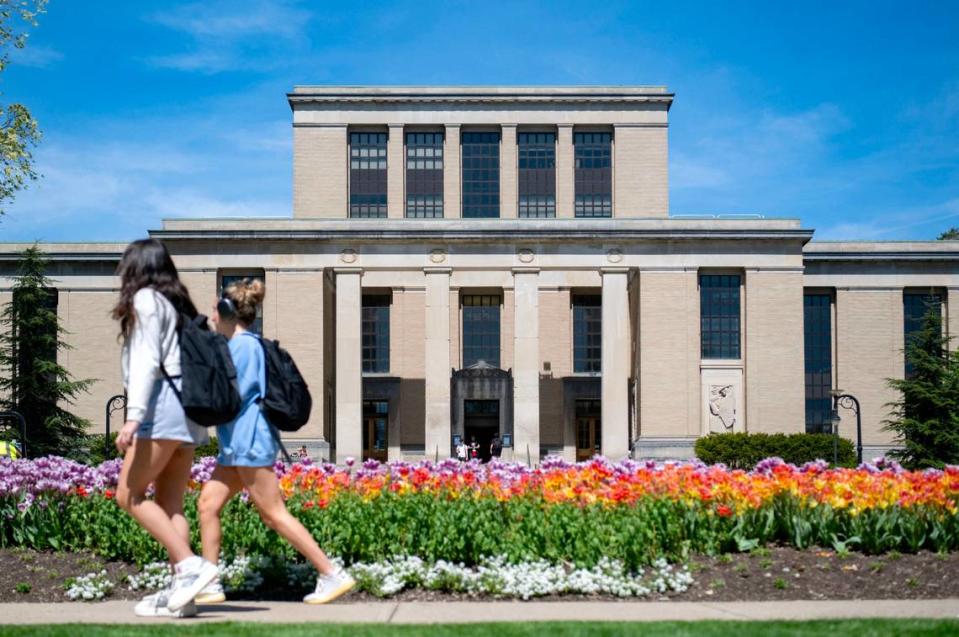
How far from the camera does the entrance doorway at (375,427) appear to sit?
58.9m

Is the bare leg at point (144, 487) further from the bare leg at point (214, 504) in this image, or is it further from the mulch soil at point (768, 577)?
the mulch soil at point (768, 577)

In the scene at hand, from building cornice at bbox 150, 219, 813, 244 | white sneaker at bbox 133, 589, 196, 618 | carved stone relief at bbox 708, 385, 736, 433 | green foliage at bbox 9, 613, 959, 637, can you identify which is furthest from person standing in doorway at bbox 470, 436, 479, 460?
green foliage at bbox 9, 613, 959, 637

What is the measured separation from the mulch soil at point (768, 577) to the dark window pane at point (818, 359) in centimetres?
4956

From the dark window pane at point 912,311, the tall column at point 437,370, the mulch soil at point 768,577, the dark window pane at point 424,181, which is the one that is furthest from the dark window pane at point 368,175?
the mulch soil at point 768,577

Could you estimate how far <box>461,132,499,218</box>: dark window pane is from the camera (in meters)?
60.6

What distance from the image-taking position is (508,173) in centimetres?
6097

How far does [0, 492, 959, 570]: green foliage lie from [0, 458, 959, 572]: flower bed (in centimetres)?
2

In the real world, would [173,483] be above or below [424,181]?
below

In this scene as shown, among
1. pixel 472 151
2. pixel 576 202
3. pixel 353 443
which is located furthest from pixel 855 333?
pixel 353 443

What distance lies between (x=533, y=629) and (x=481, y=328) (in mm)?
51667

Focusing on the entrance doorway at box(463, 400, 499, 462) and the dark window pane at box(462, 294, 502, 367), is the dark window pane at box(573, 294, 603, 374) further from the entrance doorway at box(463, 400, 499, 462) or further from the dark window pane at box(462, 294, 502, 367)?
the entrance doorway at box(463, 400, 499, 462)

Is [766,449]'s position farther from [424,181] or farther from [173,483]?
[173,483]

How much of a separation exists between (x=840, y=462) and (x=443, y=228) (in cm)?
2026

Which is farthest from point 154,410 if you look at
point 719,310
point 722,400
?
point 719,310
